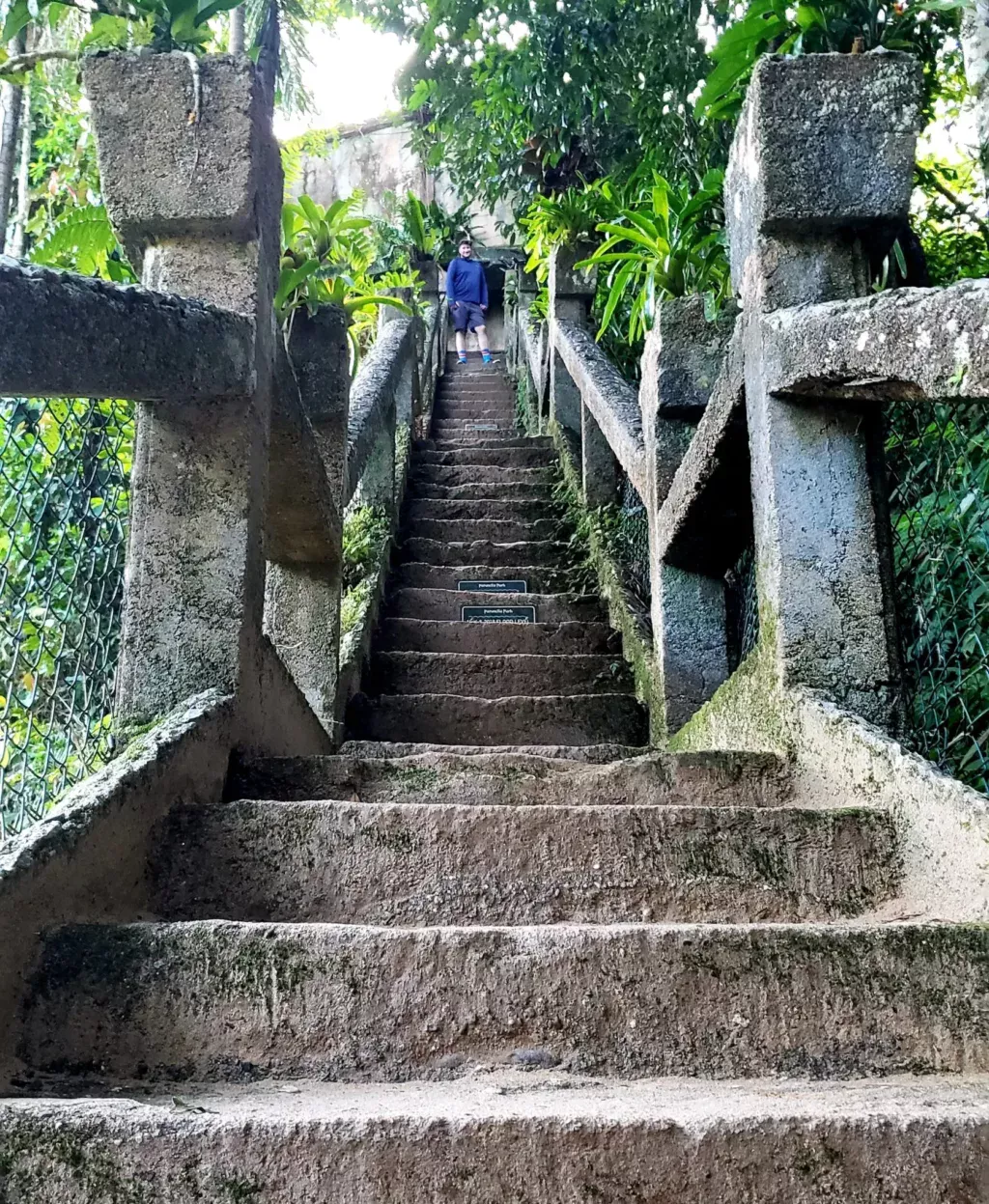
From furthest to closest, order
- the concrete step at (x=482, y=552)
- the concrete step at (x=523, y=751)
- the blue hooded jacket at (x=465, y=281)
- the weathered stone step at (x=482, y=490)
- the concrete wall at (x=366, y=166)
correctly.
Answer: the concrete wall at (x=366, y=166), the blue hooded jacket at (x=465, y=281), the weathered stone step at (x=482, y=490), the concrete step at (x=482, y=552), the concrete step at (x=523, y=751)

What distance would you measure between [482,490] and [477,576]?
1.34 m

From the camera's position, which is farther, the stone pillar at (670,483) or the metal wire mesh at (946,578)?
the stone pillar at (670,483)

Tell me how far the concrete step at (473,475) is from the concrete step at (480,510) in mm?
444

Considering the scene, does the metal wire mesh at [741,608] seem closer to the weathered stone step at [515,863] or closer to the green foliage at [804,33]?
the green foliage at [804,33]

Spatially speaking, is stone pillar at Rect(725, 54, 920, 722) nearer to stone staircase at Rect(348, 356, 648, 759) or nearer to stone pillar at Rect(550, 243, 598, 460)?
stone staircase at Rect(348, 356, 648, 759)

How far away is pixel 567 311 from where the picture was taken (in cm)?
649

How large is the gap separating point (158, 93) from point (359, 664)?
235cm

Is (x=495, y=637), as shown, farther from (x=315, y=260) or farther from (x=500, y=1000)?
(x=500, y=1000)

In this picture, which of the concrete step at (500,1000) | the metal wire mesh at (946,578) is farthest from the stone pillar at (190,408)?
the metal wire mesh at (946,578)

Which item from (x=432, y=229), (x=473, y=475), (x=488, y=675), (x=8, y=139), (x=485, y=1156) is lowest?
(x=485, y=1156)

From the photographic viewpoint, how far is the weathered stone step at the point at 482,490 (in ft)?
21.2

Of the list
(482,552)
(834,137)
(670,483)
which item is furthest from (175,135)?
(482,552)

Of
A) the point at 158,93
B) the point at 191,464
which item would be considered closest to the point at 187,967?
the point at 191,464

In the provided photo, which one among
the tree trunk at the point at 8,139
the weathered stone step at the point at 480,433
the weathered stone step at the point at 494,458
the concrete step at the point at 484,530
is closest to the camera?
the tree trunk at the point at 8,139
